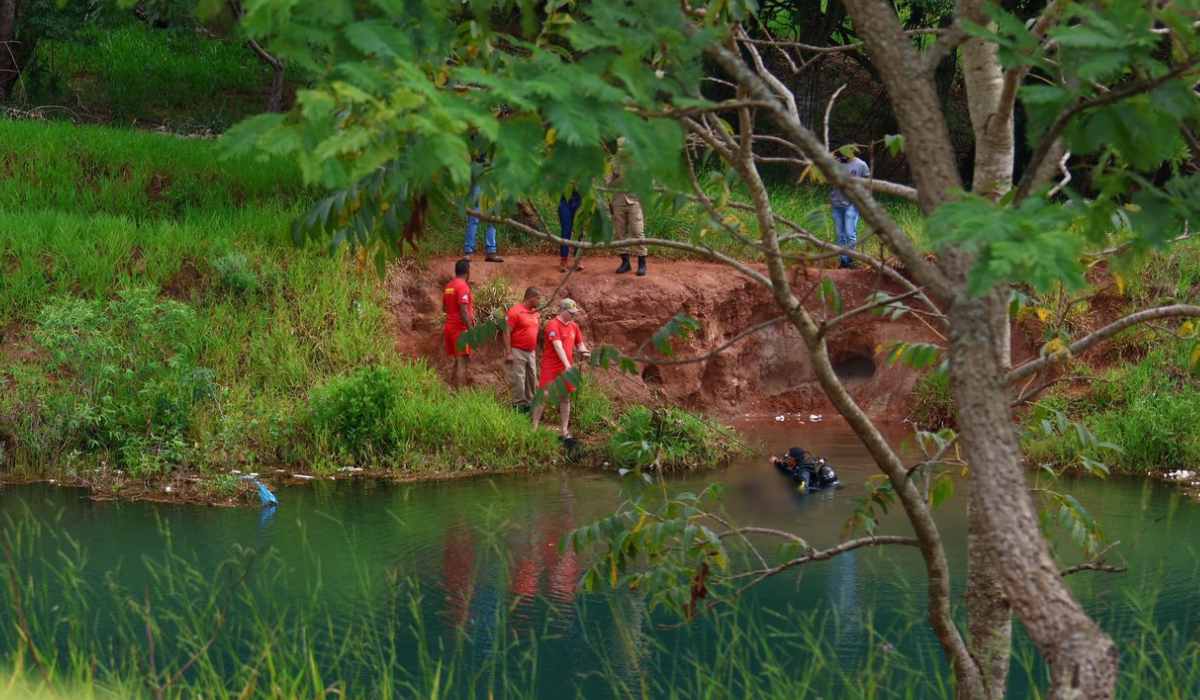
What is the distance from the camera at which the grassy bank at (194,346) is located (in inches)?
561

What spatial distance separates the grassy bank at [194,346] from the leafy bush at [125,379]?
20mm

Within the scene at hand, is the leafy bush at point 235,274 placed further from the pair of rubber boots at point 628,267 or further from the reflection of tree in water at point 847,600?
the reflection of tree in water at point 847,600

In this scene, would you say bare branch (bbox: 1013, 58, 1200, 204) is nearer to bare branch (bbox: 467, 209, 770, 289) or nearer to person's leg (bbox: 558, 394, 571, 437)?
bare branch (bbox: 467, 209, 770, 289)

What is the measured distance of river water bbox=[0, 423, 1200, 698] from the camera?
29.3 ft

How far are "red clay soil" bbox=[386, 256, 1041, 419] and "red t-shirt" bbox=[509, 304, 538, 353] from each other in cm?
140

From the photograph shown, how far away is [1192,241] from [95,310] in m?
13.3

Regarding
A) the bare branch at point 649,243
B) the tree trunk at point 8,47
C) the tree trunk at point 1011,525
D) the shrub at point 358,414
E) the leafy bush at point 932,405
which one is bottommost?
the shrub at point 358,414

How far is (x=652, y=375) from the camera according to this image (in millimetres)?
19000

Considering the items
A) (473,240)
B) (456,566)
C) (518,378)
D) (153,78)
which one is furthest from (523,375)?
(153,78)

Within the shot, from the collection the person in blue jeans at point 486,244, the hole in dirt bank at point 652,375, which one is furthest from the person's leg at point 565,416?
the person in blue jeans at point 486,244

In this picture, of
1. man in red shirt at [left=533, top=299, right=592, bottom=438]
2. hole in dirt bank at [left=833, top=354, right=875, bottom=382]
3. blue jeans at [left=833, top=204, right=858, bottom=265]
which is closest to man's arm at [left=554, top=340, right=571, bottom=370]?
man in red shirt at [left=533, top=299, right=592, bottom=438]

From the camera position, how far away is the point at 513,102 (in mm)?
3119

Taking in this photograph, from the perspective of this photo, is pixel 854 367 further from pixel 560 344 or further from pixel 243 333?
pixel 243 333

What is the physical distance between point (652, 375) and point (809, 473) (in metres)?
4.85
